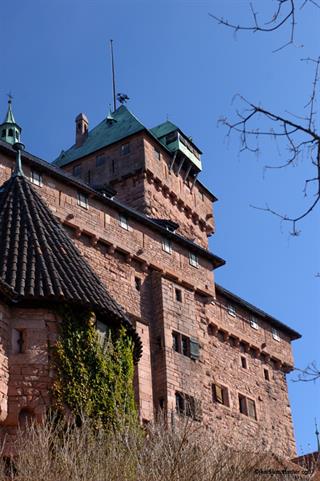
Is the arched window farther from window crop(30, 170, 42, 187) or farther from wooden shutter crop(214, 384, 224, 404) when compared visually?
wooden shutter crop(214, 384, 224, 404)

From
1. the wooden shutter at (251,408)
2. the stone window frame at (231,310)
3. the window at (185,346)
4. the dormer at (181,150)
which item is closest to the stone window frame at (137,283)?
the window at (185,346)

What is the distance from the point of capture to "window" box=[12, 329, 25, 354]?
44.5 ft

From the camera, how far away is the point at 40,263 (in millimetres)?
14977

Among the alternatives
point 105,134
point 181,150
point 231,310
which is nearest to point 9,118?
point 105,134

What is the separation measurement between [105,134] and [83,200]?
1326cm

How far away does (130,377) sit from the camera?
1515cm

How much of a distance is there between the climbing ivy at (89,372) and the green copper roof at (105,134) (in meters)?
23.7

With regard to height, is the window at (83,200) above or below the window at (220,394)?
above

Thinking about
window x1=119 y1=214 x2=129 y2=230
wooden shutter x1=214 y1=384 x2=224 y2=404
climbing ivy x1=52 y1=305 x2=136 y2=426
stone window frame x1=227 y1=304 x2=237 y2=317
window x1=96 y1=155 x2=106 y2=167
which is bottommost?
climbing ivy x1=52 y1=305 x2=136 y2=426

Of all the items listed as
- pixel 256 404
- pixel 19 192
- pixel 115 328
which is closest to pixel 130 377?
pixel 115 328

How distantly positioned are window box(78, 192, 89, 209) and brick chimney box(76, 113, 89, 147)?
14.0 meters

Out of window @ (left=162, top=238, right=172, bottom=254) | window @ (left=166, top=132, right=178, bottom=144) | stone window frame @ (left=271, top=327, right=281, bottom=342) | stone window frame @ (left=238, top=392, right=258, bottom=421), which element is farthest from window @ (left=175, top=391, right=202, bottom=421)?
window @ (left=166, top=132, right=178, bottom=144)

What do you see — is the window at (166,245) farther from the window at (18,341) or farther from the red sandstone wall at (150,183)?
the window at (18,341)

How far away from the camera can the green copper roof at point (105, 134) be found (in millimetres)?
38469
